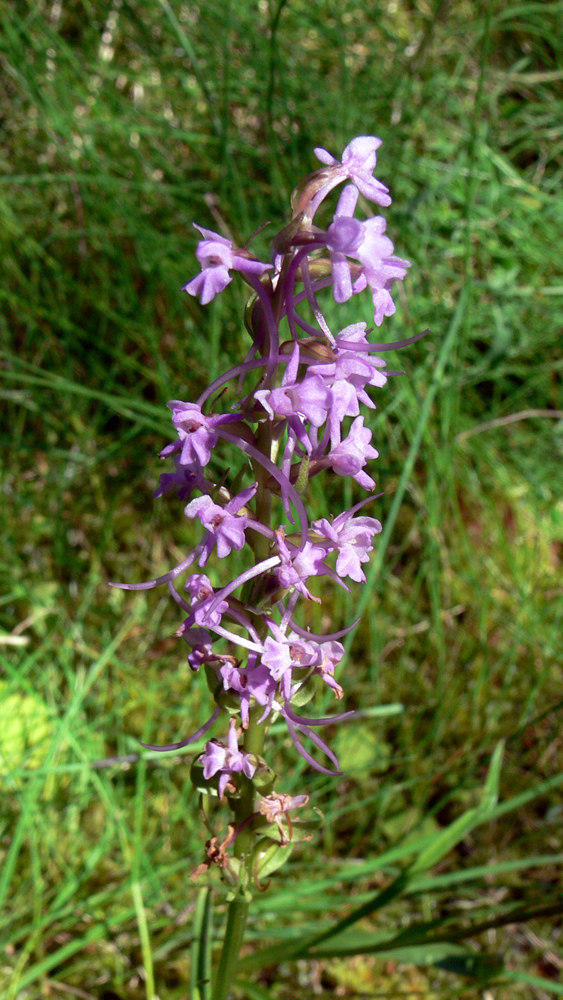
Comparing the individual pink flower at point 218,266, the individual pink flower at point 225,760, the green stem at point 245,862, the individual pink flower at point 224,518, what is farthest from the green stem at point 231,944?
the individual pink flower at point 218,266

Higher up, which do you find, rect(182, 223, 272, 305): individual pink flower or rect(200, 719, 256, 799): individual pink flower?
rect(182, 223, 272, 305): individual pink flower

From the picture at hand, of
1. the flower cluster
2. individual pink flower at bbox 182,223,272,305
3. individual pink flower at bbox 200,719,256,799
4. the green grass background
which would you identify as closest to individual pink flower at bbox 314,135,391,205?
the flower cluster

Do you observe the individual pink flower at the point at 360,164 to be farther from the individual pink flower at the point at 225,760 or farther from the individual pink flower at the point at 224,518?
the individual pink flower at the point at 225,760

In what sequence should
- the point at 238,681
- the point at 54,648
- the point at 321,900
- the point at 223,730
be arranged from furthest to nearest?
1. the point at 54,648
2. the point at 223,730
3. the point at 321,900
4. the point at 238,681

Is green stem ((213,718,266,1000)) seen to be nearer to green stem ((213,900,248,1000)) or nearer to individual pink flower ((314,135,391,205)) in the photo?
green stem ((213,900,248,1000))

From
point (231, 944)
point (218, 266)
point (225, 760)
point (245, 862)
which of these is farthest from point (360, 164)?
point (231, 944)

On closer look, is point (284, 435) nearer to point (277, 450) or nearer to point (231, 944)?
point (277, 450)

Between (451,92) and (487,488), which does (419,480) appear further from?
(451,92)

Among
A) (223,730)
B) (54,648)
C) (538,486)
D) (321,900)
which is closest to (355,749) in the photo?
(223,730)

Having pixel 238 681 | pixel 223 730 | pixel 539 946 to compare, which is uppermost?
pixel 238 681
